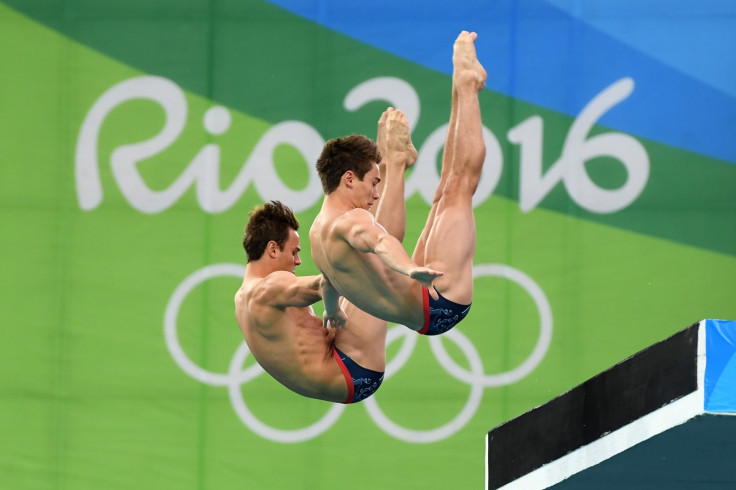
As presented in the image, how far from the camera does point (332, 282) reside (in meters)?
6.94

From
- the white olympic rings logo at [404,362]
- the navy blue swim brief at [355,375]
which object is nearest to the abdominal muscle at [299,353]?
the navy blue swim brief at [355,375]

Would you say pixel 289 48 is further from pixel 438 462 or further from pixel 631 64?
pixel 438 462

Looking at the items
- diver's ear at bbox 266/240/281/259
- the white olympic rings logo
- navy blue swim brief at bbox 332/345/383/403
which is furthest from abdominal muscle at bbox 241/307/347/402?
the white olympic rings logo

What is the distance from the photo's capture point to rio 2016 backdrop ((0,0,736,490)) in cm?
1166

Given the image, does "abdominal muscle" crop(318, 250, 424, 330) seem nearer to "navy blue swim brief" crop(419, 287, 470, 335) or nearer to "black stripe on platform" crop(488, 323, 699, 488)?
"navy blue swim brief" crop(419, 287, 470, 335)

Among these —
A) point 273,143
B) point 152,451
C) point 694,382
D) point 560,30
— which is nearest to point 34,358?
point 152,451

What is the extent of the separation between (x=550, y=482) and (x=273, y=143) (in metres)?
4.66

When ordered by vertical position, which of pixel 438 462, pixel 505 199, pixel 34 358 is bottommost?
pixel 438 462

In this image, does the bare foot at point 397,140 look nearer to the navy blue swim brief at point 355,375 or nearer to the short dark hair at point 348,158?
the short dark hair at point 348,158

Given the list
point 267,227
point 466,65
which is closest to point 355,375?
point 267,227

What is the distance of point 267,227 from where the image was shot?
24.3ft

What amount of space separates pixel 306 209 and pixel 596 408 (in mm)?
4494

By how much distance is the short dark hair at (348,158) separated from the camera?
6992 millimetres

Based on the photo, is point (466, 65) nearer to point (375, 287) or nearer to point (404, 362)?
point (375, 287)
